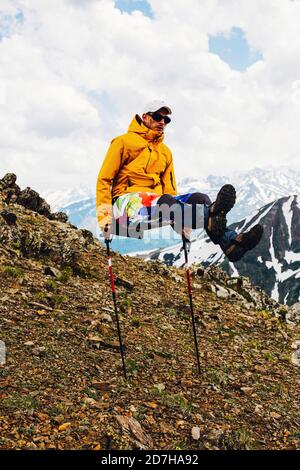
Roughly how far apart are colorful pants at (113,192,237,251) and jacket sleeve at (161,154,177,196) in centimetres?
94

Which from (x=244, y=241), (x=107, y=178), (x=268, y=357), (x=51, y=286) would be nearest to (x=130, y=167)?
(x=107, y=178)

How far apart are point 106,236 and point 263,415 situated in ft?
17.7

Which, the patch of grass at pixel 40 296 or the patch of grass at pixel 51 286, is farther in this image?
the patch of grass at pixel 51 286

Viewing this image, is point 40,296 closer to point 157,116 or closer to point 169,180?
point 169,180

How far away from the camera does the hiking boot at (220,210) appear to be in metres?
7.01

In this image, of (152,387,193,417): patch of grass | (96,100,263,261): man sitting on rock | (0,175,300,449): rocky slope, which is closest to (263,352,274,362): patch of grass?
(0,175,300,449): rocky slope

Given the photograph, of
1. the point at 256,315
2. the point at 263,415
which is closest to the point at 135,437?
the point at 263,415

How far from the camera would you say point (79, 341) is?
10250 millimetres

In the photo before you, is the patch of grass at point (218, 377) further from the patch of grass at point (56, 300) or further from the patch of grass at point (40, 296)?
the patch of grass at point (40, 296)

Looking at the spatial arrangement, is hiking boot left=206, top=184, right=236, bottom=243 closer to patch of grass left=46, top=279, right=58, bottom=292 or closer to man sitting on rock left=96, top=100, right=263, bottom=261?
man sitting on rock left=96, top=100, right=263, bottom=261

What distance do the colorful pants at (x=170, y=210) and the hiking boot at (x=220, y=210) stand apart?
104 millimetres

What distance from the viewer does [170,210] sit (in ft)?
23.2

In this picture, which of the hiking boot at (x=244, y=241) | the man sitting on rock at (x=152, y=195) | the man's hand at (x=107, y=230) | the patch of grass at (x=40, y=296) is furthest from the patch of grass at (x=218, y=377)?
the patch of grass at (x=40, y=296)

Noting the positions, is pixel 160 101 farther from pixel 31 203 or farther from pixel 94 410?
pixel 31 203
